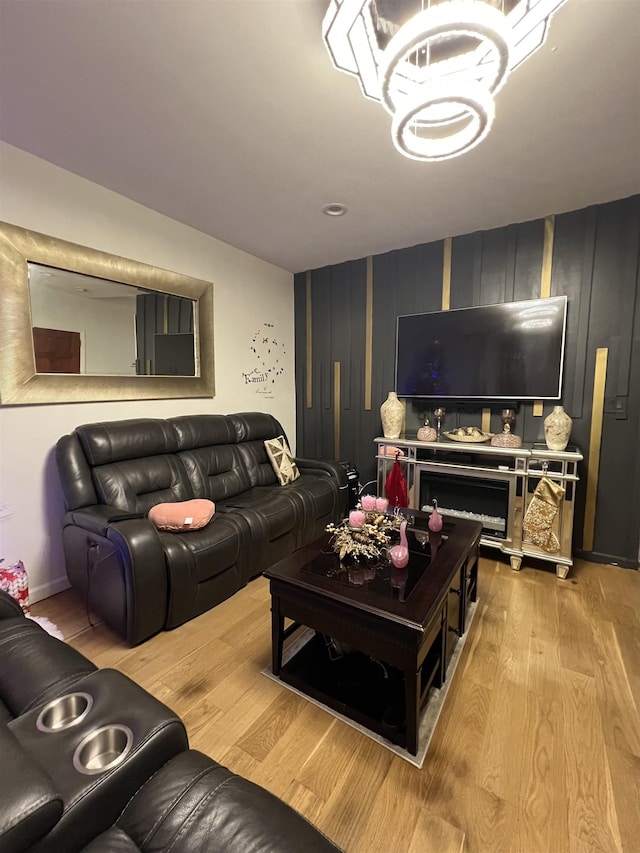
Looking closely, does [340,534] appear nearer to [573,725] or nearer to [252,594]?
[252,594]

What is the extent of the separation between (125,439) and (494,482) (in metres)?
2.64

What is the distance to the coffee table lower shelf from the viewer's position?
4.64 feet

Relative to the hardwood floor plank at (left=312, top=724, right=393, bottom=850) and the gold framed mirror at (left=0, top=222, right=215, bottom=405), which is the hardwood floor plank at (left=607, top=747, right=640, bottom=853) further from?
the gold framed mirror at (left=0, top=222, right=215, bottom=405)

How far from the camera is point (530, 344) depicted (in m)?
2.83

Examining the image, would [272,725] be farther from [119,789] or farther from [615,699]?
[615,699]

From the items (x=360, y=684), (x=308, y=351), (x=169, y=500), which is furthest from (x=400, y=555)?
(x=308, y=351)

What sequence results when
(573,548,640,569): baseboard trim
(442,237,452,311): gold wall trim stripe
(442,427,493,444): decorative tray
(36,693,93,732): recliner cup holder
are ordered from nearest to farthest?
1. (36,693,93,732): recliner cup holder
2. (573,548,640,569): baseboard trim
3. (442,427,493,444): decorative tray
4. (442,237,452,311): gold wall trim stripe

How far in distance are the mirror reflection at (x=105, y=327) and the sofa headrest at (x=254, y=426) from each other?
0.55m

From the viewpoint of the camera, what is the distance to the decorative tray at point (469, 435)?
2.96 m

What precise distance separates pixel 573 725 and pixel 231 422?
8.97 ft

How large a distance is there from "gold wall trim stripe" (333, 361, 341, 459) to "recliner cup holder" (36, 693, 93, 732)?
3.24 m

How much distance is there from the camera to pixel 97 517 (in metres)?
1.91

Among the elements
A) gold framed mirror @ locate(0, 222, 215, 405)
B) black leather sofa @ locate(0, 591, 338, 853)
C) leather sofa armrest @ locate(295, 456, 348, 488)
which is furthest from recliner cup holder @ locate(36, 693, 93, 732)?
leather sofa armrest @ locate(295, 456, 348, 488)

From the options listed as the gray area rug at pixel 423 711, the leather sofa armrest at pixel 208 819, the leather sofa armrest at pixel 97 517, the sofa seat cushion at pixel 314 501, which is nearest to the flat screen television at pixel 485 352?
the sofa seat cushion at pixel 314 501
